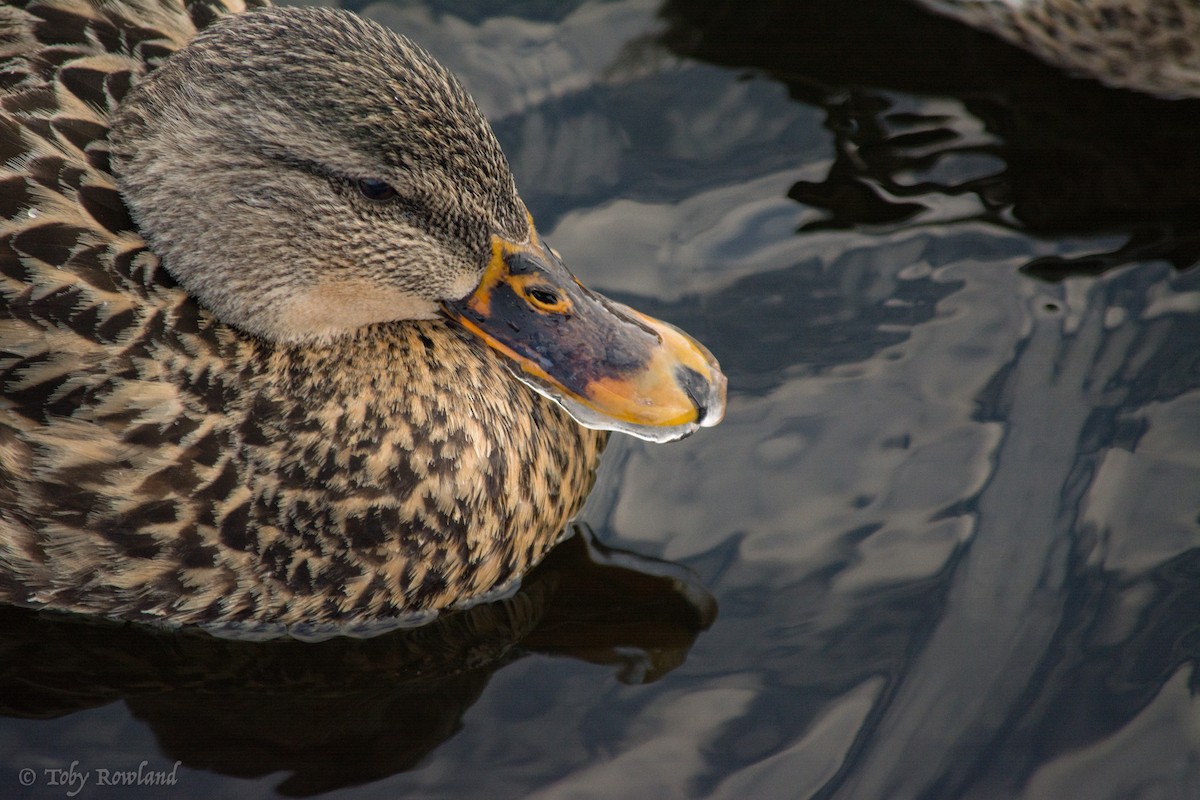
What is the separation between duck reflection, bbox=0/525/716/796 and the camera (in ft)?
11.3

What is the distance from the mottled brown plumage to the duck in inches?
118

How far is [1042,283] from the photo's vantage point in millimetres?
4438

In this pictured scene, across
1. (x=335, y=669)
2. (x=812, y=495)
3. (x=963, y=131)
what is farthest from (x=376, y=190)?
(x=963, y=131)

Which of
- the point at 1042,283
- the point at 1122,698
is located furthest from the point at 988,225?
the point at 1122,698

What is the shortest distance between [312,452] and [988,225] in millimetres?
2554

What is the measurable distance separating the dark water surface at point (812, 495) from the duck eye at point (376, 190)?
126 centimetres

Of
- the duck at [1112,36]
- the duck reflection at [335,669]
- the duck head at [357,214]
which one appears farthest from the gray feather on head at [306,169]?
the duck at [1112,36]

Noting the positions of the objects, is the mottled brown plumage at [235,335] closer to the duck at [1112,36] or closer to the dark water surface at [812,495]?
the dark water surface at [812,495]

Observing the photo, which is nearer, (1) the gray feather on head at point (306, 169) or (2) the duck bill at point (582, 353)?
(1) the gray feather on head at point (306, 169)

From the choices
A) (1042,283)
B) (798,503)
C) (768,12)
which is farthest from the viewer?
(768,12)

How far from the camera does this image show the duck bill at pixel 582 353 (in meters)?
3.34

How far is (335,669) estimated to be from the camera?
11.8 ft

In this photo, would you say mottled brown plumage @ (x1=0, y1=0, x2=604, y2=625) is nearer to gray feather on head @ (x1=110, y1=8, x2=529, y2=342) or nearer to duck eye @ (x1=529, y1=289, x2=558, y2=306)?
gray feather on head @ (x1=110, y1=8, x2=529, y2=342)

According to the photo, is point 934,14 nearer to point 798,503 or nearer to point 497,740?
point 798,503
